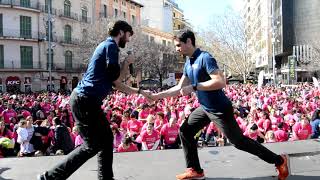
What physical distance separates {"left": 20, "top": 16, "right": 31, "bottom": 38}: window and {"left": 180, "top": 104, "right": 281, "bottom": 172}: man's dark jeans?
48.6 m

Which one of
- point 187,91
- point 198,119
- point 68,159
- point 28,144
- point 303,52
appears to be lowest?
point 28,144

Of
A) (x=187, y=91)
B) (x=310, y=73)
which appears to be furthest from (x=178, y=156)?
(x=310, y=73)

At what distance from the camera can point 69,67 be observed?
56219 mm

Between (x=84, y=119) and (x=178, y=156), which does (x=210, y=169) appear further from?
(x=84, y=119)

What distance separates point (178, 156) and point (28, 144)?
233 inches

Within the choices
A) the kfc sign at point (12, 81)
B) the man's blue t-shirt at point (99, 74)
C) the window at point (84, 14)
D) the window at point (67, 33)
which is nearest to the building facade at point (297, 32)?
the window at point (84, 14)

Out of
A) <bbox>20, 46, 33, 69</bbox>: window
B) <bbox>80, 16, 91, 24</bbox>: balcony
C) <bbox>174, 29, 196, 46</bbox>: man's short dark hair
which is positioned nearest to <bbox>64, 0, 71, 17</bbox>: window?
<bbox>80, 16, 91, 24</bbox>: balcony

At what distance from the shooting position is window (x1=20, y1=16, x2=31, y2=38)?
1990 inches

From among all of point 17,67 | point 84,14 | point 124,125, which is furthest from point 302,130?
point 84,14

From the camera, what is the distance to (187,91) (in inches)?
180

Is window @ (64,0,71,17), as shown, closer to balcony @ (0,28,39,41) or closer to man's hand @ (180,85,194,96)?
balcony @ (0,28,39,41)

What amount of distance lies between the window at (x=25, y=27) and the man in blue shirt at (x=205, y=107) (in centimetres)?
4859

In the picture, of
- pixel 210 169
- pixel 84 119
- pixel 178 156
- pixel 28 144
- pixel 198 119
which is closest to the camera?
pixel 84 119

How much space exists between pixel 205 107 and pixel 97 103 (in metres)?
1.12
